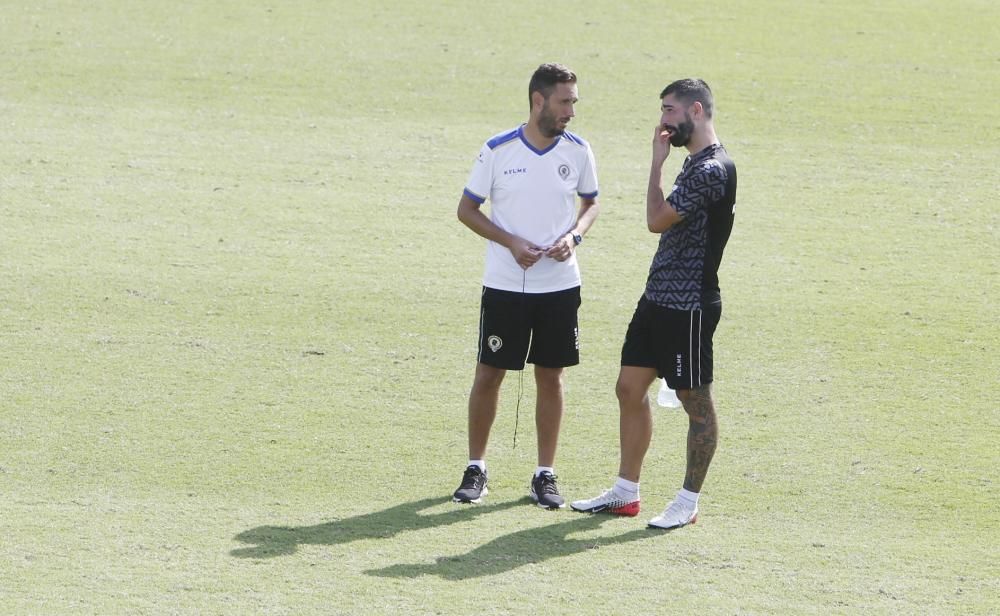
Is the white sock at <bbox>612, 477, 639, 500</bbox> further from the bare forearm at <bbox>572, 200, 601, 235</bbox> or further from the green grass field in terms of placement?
the bare forearm at <bbox>572, 200, 601, 235</bbox>

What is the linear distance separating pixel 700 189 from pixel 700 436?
45.6 inches

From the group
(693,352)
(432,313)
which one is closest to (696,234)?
(693,352)

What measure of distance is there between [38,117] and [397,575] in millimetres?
9066

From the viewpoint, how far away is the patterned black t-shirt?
5.94m

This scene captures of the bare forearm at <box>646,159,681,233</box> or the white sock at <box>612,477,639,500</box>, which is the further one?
the white sock at <box>612,477,639,500</box>

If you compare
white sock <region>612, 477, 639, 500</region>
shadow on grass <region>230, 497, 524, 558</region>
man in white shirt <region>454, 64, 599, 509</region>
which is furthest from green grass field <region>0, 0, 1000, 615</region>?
man in white shirt <region>454, 64, 599, 509</region>

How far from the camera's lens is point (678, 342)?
6.12m

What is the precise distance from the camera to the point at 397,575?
555 cm

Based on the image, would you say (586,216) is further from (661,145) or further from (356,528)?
(356,528)

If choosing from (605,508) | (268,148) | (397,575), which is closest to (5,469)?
(397,575)

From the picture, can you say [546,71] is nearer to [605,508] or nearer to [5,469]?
[605,508]

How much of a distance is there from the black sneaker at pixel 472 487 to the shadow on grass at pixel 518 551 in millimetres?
444

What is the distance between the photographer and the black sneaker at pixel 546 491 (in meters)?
6.42

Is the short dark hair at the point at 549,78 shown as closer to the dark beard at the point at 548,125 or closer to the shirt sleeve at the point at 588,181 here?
the dark beard at the point at 548,125
